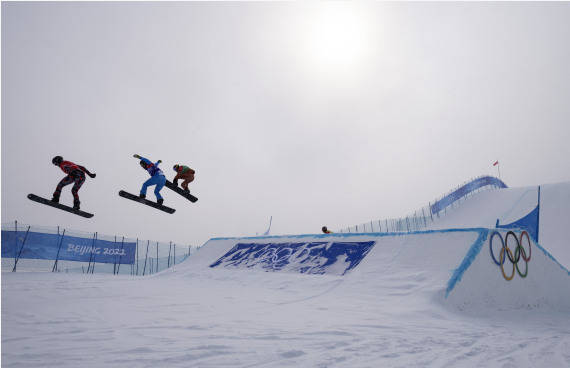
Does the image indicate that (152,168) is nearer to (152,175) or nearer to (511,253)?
(152,175)

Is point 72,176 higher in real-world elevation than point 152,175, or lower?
lower

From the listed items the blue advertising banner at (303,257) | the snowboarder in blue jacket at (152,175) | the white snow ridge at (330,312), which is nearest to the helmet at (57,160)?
the snowboarder in blue jacket at (152,175)

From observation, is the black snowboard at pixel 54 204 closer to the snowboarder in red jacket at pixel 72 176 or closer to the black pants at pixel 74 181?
the snowboarder in red jacket at pixel 72 176

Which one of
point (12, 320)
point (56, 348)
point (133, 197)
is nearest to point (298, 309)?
point (56, 348)

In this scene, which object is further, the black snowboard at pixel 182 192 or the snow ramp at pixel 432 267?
the black snowboard at pixel 182 192

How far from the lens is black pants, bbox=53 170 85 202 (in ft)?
30.1

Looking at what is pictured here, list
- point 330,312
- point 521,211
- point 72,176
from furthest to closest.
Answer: point 521,211 → point 72,176 → point 330,312

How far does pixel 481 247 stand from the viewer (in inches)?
333

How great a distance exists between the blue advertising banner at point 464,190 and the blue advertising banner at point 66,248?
28210 mm

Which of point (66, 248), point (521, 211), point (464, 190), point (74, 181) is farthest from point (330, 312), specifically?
point (464, 190)

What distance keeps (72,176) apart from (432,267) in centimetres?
1082

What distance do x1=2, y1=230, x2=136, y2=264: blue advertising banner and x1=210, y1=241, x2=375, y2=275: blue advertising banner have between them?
410 inches

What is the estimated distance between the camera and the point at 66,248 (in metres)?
18.3

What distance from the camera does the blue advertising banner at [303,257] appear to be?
1044 cm
